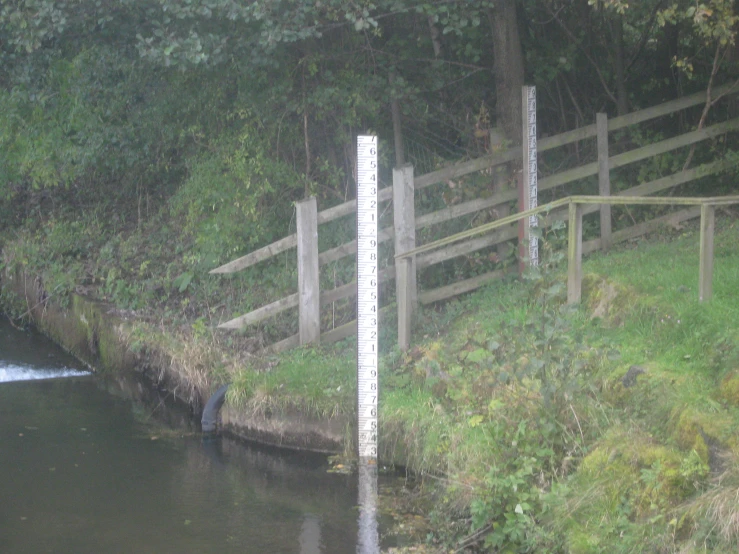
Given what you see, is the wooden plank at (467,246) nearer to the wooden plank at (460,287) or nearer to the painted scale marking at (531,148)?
the wooden plank at (460,287)

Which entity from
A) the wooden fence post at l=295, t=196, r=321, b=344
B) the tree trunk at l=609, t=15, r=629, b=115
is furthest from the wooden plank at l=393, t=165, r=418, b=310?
the tree trunk at l=609, t=15, r=629, b=115

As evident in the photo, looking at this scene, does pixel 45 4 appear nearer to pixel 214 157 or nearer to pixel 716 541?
pixel 214 157

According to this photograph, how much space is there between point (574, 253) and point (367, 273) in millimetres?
1776

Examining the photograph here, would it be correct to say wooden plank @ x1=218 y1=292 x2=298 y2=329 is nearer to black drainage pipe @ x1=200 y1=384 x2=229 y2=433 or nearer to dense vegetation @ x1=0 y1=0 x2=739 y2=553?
dense vegetation @ x1=0 y1=0 x2=739 y2=553

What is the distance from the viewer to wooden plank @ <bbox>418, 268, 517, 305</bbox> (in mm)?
10062

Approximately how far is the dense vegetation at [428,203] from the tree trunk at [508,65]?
0.03m

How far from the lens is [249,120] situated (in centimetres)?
1195

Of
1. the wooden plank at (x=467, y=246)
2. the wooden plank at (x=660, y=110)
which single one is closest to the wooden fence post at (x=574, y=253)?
the wooden plank at (x=467, y=246)

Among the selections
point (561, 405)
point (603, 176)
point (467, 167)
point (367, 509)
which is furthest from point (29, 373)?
point (561, 405)

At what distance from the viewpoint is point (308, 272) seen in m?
9.91

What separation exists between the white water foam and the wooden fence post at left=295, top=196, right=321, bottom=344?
144 inches

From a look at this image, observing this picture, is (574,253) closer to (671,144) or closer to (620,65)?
(671,144)

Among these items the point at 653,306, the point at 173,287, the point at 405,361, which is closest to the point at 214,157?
the point at 173,287

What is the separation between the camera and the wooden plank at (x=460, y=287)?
1006cm
